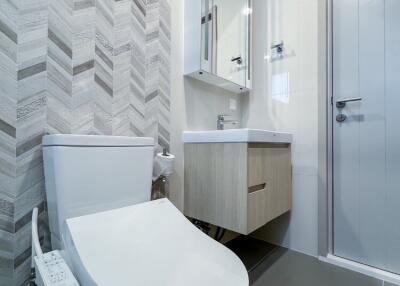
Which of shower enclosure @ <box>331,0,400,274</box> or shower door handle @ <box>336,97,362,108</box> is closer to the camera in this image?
shower enclosure @ <box>331,0,400,274</box>

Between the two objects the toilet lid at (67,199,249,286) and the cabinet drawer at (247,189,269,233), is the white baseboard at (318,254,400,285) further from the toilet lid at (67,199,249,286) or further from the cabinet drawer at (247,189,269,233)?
the toilet lid at (67,199,249,286)

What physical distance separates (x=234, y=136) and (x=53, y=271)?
838mm

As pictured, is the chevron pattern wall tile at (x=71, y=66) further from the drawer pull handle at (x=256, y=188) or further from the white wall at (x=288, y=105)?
the drawer pull handle at (x=256, y=188)

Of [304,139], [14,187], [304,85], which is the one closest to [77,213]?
[14,187]

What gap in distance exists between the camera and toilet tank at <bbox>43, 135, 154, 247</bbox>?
75 centimetres

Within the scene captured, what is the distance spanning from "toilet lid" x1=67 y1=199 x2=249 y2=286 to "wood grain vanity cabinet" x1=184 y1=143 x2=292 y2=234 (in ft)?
1.07

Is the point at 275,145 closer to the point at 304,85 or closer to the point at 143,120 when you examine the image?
the point at 304,85

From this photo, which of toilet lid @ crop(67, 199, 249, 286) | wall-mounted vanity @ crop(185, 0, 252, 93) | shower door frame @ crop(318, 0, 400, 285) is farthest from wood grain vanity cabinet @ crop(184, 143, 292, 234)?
wall-mounted vanity @ crop(185, 0, 252, 93)

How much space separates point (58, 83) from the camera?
878 millimetres

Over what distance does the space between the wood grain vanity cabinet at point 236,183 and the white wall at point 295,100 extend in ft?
0.52

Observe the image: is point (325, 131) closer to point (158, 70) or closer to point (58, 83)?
point (158, 70)

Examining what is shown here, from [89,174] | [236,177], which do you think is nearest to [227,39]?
[236,177]

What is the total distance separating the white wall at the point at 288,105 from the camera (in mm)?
1335

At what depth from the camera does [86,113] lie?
0.96m
